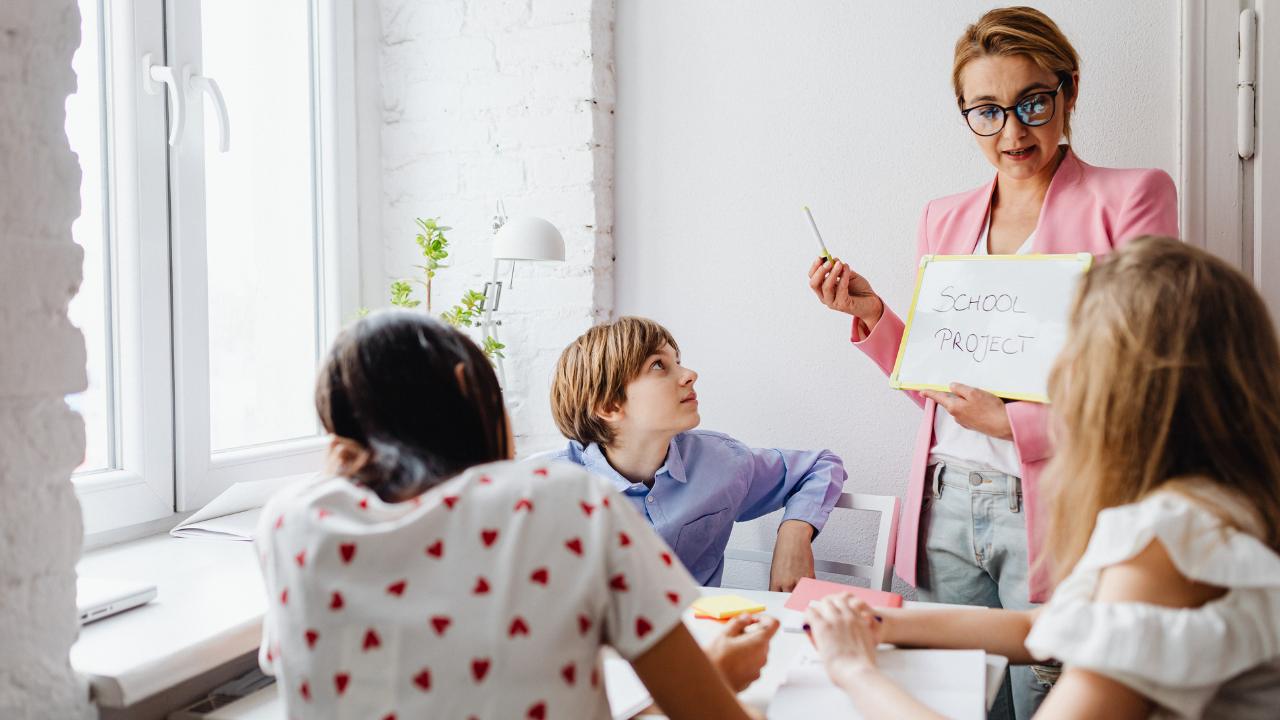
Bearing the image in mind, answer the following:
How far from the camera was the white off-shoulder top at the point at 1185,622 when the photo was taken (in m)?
0.70

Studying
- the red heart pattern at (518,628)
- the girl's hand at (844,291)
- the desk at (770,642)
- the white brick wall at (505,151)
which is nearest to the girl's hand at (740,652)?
the desk at (770,642)

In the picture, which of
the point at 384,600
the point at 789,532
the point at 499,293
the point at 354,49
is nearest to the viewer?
the point at 384,600

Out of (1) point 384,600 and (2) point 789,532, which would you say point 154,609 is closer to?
(1) point 384,600

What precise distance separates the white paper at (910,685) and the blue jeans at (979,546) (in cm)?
44

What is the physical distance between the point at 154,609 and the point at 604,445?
2.80ft

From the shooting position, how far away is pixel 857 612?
1057mm

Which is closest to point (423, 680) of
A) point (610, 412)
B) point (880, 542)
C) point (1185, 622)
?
point (1185, 622)

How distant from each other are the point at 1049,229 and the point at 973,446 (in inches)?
15.8

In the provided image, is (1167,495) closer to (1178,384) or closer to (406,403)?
(1178,384)

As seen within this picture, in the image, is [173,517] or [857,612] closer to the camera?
[857,612]

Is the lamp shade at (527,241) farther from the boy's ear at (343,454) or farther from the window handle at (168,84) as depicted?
the boy's ear at (343,454)

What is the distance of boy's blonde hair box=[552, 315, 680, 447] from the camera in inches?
67.0

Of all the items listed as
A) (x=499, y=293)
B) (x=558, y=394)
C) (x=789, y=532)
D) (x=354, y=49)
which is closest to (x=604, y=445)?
(x=558, y=394)

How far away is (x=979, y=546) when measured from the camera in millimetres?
1485
